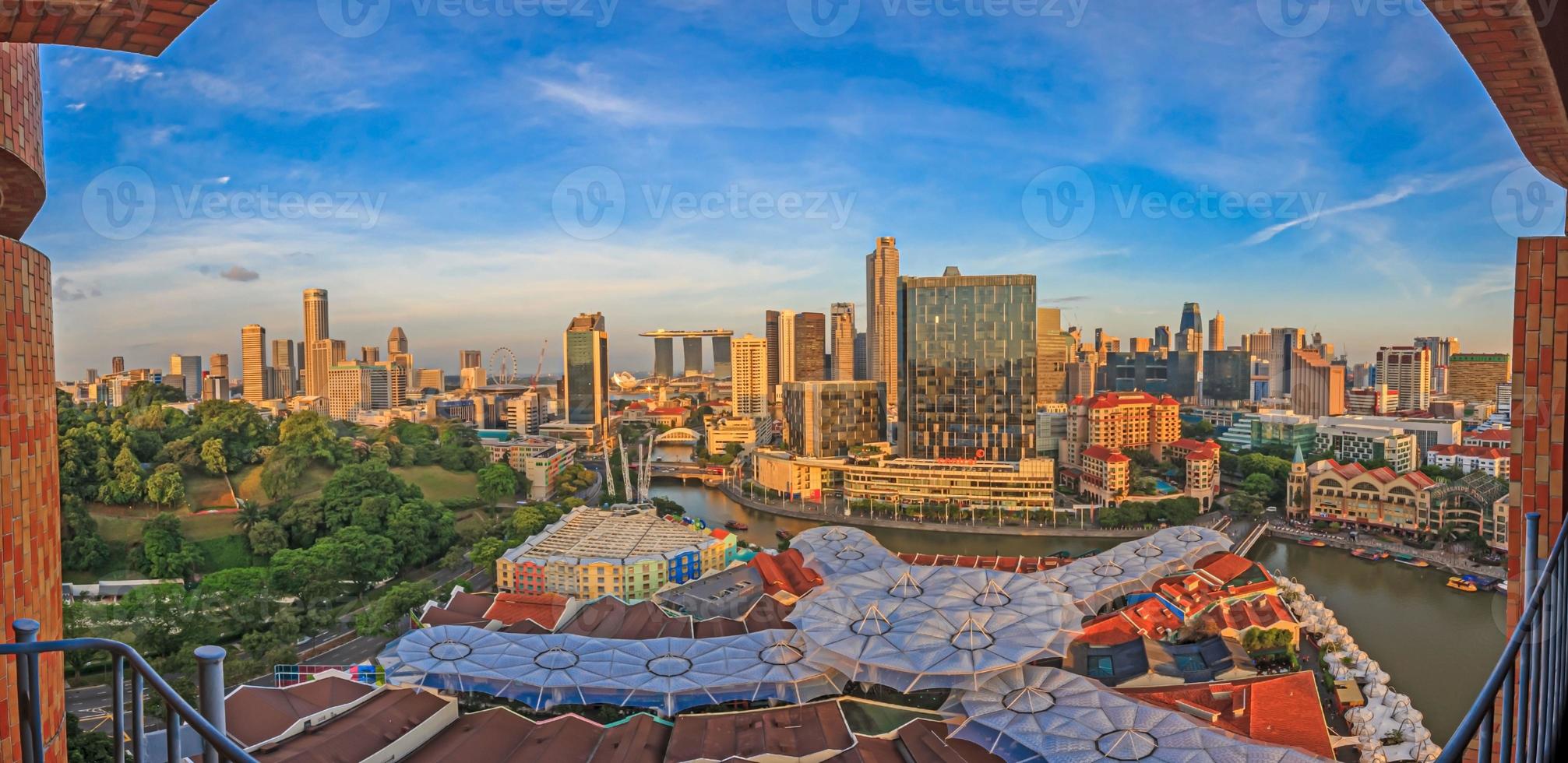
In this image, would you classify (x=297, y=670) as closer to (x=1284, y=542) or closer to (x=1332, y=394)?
(x=1284, y=542)

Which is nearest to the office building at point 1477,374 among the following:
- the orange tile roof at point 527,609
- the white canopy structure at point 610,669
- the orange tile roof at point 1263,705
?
the orange tile roof at point 1263,705

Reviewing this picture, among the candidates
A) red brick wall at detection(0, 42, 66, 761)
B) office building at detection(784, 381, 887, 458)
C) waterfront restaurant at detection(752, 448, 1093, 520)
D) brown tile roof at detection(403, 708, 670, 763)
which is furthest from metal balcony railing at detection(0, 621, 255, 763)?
office building at detection(784, 381, 887, 458)

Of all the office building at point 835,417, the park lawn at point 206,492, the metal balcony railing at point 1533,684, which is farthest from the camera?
the office building at point 835,417

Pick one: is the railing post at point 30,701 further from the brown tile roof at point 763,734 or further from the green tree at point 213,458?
the green tree at point 213,458

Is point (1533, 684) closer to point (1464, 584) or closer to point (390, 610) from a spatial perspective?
point (390, 610)

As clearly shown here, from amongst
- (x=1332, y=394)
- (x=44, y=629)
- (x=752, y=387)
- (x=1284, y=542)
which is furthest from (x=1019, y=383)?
(x=44, y=629)

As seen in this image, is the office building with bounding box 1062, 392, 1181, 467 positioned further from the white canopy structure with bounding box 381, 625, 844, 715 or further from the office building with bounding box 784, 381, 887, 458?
the white canopy structure with bounding box 381, 625, 844, 715

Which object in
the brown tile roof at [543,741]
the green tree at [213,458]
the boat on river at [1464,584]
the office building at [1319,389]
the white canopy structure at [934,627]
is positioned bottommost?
the boat on river at [1464,584]

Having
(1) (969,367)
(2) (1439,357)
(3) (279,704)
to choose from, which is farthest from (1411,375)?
(3) (279,704)
